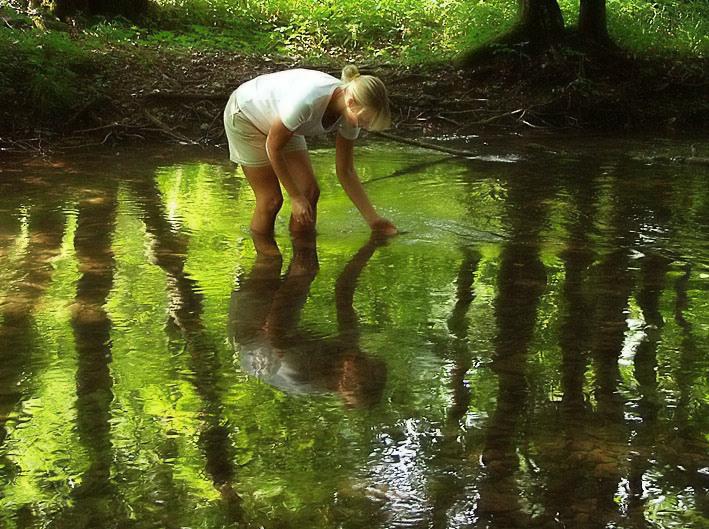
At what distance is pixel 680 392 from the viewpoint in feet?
11.0

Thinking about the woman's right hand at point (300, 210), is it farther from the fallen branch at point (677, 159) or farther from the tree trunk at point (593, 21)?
the tree trunk at point (593, 21)

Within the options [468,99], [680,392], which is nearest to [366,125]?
[680,392]

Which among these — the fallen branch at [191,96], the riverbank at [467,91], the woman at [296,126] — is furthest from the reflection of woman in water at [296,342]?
the fallen branch at [191,96]

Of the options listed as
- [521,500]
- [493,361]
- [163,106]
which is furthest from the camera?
[163,106]

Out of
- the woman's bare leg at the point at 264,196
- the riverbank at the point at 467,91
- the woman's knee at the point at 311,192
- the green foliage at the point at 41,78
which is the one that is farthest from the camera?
the riverbank at the point at 467,91

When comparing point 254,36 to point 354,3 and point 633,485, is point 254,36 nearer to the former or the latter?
point 354,3

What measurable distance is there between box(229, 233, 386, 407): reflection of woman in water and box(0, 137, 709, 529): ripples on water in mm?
15

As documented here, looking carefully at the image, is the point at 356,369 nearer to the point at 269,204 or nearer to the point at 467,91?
the point at 269,204

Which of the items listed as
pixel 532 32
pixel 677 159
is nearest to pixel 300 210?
pixel 677 159

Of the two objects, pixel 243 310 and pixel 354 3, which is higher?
pixel 354 3

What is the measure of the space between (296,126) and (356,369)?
76.1 inches

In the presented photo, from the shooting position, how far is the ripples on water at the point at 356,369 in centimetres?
263

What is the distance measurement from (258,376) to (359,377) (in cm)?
39

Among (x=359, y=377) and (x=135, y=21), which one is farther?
(x=135, y=21)
